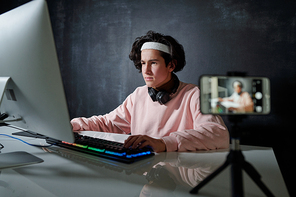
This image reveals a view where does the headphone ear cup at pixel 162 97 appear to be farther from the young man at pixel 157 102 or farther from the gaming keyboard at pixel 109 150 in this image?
the gaming keyboard at pixel 109 150

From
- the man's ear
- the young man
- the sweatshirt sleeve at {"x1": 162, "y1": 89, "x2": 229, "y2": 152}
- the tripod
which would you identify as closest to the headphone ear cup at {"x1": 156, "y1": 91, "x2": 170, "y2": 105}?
the young man

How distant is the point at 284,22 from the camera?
1932 millimetres

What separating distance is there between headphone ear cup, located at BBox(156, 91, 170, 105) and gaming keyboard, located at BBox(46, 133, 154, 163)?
0.63 metres

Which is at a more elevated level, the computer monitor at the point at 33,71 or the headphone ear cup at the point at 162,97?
the computer monitor at the point at 33,71

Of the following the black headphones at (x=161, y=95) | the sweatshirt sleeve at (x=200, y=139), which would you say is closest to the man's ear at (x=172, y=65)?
the black headphones at (x=161, y=95)

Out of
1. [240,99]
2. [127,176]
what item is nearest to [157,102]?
[127,176]

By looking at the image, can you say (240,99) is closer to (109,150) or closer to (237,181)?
(237,181)

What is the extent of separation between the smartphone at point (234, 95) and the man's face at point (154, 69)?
44.0 inches

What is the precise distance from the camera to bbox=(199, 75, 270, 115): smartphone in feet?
1.46

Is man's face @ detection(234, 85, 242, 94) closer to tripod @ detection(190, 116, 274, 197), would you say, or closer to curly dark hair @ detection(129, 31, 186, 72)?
tripod @ detection(190, 116, 274, 197)

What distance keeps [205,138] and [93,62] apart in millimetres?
2226

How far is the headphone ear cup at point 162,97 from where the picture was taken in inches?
59.2

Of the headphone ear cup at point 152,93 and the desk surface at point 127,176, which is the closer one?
the desk surface at point 127,176

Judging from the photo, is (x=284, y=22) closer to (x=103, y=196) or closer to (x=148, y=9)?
(x=148, y=9)
